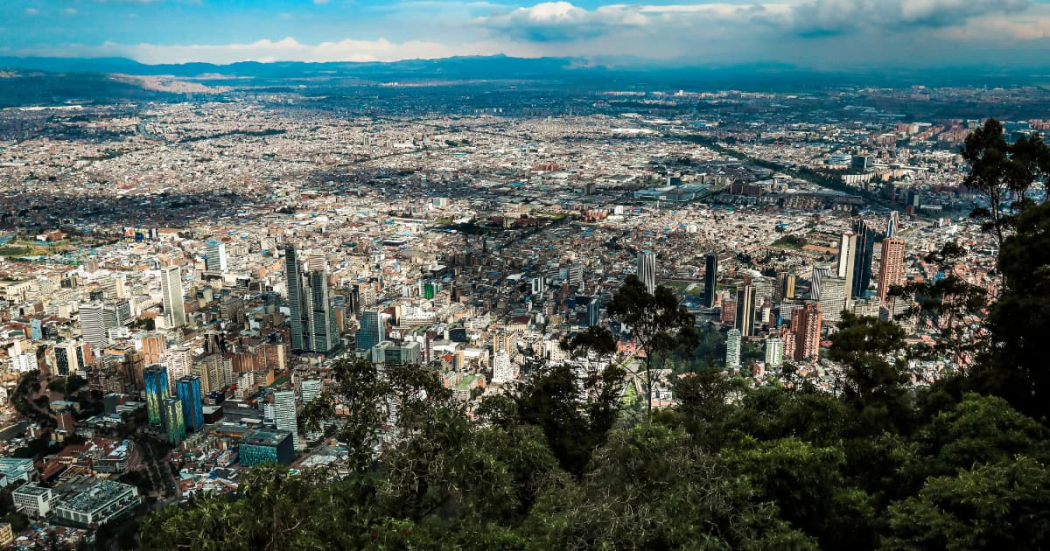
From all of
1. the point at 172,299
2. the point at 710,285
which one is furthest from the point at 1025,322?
the point at 172,299

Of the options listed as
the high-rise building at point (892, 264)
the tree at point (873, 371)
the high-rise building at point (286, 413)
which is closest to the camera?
the tree at point (873, 371)

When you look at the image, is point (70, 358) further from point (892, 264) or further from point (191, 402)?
point (892, 264)

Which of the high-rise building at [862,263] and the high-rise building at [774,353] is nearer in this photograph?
the high-rise building at [774,353]

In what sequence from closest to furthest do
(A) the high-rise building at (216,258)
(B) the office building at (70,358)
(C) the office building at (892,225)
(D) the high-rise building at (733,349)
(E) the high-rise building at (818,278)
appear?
(D) the high-rise building at (733,349) → (B) the office building at (70,358) → (E) the high-rise building at (818,278) → (A) the high-rise building at (216,258) → (C) the office building at (892,225)

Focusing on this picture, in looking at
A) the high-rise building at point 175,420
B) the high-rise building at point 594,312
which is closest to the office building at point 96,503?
the high-rise building at point 175,420

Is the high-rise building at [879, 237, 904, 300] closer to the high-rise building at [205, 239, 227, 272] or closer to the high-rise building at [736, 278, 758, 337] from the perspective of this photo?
the high-rise building at [736, 278, 758, 337]

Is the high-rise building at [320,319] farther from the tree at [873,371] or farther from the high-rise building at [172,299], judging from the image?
the tree at [873,371]

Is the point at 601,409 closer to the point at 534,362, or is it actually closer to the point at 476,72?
the point at 534,362
